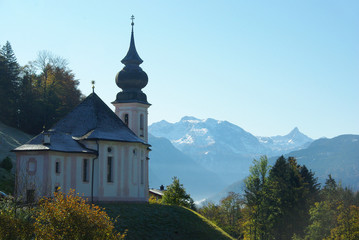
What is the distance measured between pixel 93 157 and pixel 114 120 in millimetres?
6692

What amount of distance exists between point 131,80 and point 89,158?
18550 millimetres

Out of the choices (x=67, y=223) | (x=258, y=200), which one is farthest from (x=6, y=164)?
(x=67, y=223)

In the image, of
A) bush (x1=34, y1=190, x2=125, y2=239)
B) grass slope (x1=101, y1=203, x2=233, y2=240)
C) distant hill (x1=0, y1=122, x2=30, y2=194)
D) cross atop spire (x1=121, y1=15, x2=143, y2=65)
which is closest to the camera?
→ bush (x1=34, y1=190, x2=125, y2=239)

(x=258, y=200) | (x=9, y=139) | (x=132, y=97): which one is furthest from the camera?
(x=9, y=139)

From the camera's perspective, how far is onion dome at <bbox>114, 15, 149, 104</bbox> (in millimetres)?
77062

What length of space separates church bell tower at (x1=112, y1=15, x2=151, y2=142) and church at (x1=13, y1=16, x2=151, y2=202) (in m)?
6.61

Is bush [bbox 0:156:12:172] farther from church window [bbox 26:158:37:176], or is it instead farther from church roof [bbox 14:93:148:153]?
church window [bbox 26:158:37:176]

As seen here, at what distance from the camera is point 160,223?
56.9 m

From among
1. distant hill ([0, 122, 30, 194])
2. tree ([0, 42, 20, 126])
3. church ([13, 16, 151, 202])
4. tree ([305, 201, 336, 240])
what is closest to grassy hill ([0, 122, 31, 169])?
distant hill ([0, 122, 30, 194])

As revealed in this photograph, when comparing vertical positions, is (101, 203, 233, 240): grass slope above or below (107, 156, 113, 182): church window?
→ below

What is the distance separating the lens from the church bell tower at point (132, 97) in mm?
76938

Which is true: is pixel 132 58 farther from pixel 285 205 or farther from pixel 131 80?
pixel 285 205

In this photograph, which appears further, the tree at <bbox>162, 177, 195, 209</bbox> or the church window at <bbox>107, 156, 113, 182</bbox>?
the tree at <bbox>162, 177, 195, 209</bbox>

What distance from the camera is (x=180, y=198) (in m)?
82.2
